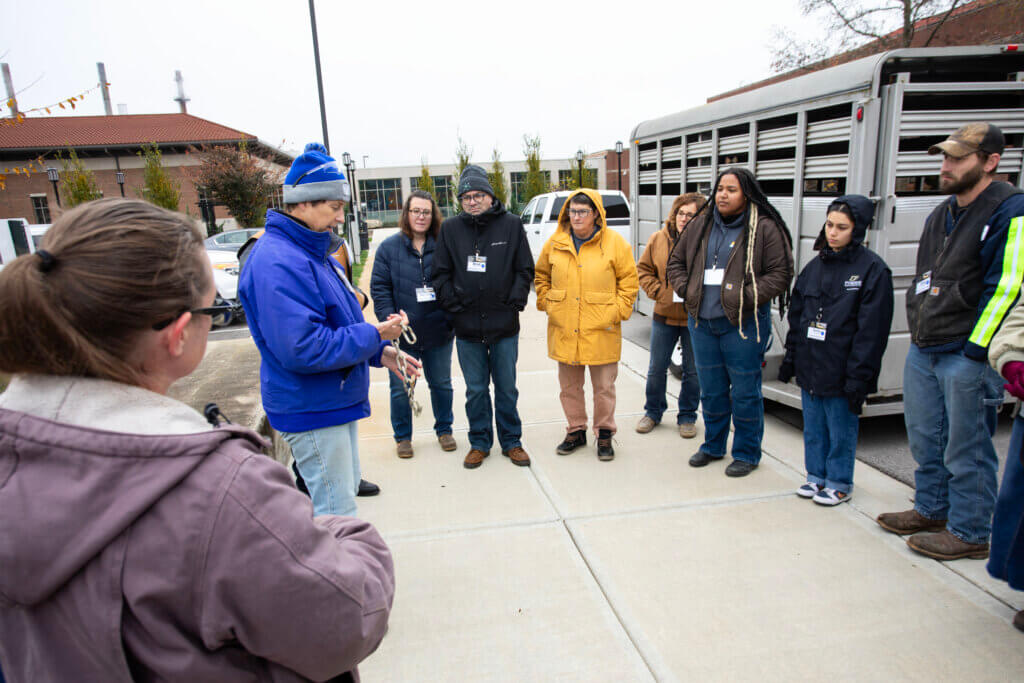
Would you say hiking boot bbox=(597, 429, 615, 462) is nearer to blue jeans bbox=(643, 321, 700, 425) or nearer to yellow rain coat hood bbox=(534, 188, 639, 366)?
yellow rain coat hood bbox=(534, 188, 639, 366)

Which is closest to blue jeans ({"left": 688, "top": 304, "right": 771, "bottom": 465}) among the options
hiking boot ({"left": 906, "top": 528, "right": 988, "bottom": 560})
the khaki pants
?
Result: the khaki pants

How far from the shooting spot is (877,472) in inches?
170

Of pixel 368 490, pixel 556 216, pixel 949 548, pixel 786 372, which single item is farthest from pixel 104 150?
pixel 949 548

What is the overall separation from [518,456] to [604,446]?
2.15ft

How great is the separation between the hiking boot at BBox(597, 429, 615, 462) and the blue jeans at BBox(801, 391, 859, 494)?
4.43 feet

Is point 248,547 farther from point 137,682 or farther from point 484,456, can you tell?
point 484,456

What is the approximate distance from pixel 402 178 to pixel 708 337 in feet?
169

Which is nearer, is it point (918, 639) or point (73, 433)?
point (73, 433)

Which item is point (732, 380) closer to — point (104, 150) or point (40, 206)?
point (104, 150)

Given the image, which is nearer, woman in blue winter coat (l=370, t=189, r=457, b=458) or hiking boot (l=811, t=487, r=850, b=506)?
hiking boot (l=811, t=487, r=850, b=506)

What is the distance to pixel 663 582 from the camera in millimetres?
3119

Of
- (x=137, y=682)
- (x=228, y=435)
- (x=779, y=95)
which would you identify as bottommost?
(x=137, y=682)

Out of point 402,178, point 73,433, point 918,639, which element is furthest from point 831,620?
point 402,178

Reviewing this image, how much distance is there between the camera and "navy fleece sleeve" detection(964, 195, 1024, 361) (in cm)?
274
